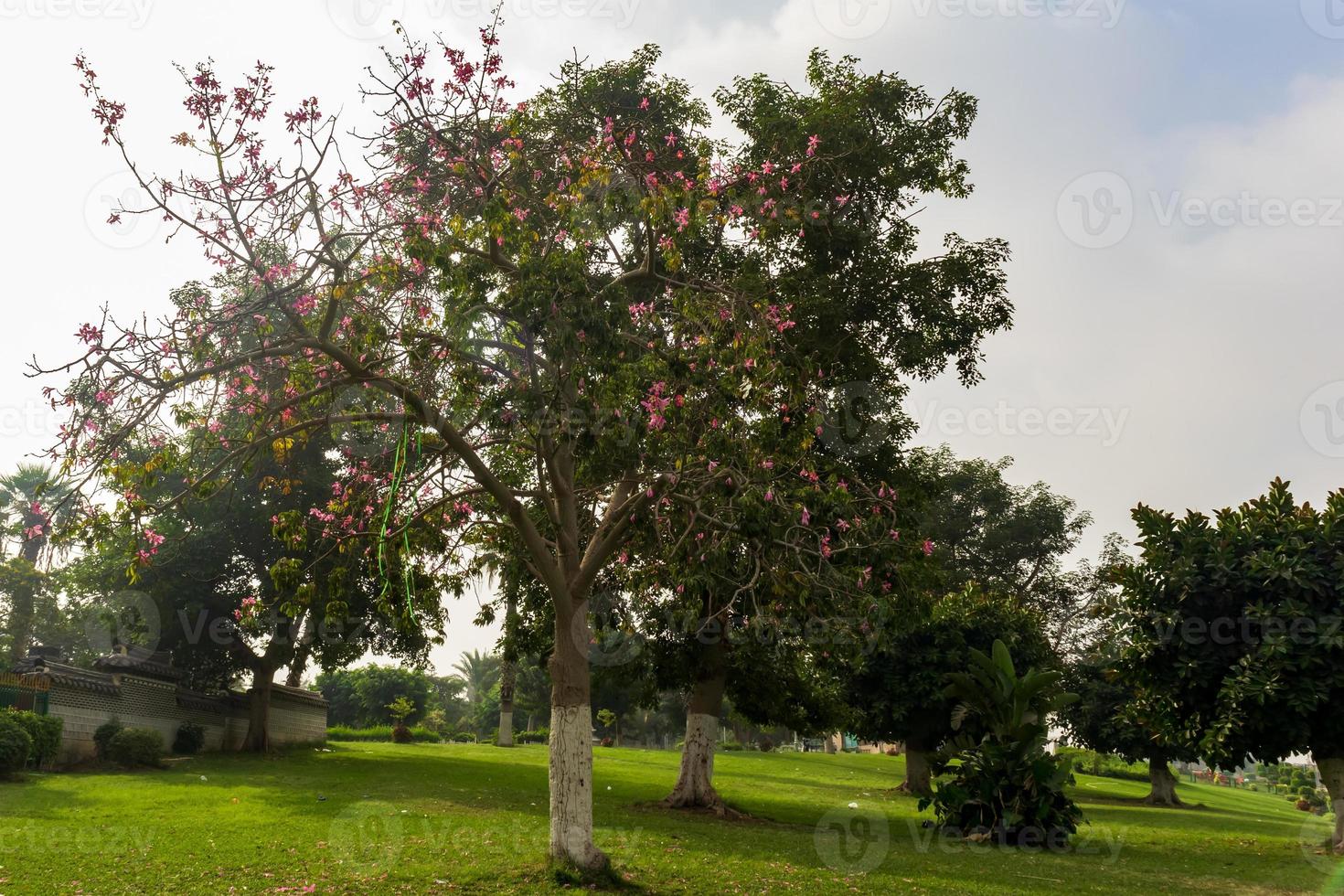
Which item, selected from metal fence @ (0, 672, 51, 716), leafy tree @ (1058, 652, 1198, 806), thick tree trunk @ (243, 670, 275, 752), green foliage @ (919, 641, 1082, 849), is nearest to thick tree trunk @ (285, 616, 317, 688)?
thick tree trunk @ (243, 670, 275, 752)

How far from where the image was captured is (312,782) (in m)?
25.8

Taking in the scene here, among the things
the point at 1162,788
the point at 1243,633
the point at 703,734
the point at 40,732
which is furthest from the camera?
the point at 1162,788

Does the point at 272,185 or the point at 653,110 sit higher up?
the point at 653,110

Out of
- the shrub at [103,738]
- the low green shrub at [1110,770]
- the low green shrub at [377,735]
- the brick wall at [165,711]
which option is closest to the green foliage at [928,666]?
the shrub at [103,738]

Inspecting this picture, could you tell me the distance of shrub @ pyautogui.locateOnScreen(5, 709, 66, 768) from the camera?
23.3 meters

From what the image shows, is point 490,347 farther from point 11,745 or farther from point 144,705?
point 144,705

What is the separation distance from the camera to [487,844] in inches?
634

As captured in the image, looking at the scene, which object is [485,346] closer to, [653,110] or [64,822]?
[653,110]

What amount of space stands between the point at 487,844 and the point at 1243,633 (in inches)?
564

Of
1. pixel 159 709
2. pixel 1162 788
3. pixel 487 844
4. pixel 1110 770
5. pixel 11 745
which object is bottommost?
pixel 1110 770

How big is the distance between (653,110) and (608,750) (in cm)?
3904

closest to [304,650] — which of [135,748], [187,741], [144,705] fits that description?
[187,741]

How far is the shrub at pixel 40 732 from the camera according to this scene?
917 inches

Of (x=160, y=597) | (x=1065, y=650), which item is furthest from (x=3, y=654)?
(x=1065, y=650)
